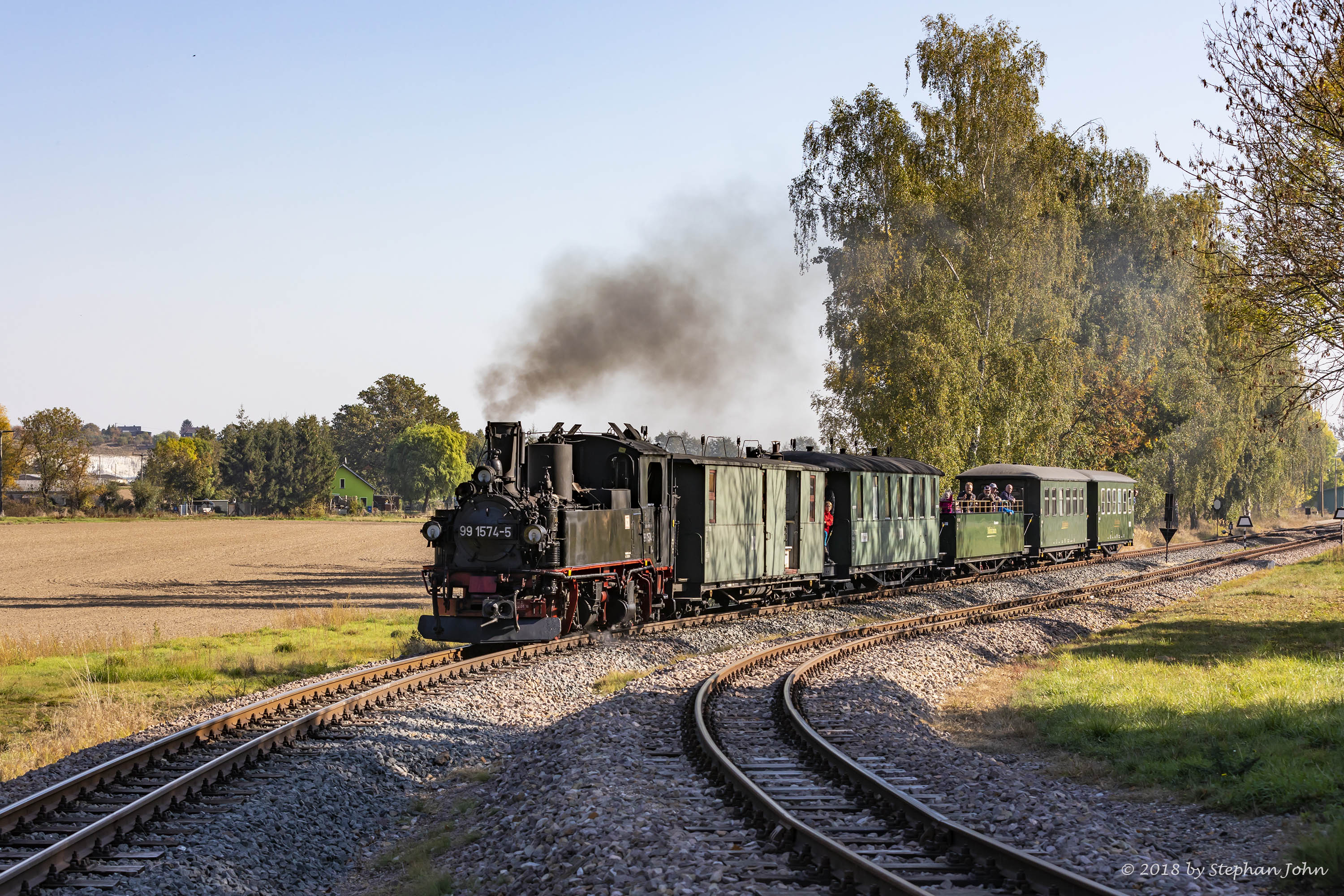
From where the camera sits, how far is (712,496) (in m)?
17.8

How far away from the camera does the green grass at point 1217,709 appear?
25.5 feet

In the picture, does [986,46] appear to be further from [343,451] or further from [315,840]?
[343,451]

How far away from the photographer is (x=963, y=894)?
5.82m

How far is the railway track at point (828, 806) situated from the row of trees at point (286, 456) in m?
74.5

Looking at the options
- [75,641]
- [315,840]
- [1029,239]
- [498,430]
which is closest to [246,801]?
[315,840]

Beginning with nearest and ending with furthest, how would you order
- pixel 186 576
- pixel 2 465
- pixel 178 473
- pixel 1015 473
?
pixel 1015 473 < pixel 186 576 < pixel 2 465 < pixel 178 473

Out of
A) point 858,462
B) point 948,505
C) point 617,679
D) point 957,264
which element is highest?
point 957,264

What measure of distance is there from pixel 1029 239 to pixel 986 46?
6.48m

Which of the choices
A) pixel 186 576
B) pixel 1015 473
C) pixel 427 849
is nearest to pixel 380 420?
pixel 186 576

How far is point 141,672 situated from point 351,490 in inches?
3978

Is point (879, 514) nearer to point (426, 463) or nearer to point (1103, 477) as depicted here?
point (1103, 477)

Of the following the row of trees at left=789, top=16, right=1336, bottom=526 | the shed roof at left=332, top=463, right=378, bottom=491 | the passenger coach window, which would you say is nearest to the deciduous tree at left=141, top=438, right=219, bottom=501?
the shed roof at left=332, top=463, right=378, bottom=491

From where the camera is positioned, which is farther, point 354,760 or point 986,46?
point 986,46

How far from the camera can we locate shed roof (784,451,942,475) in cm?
2164
